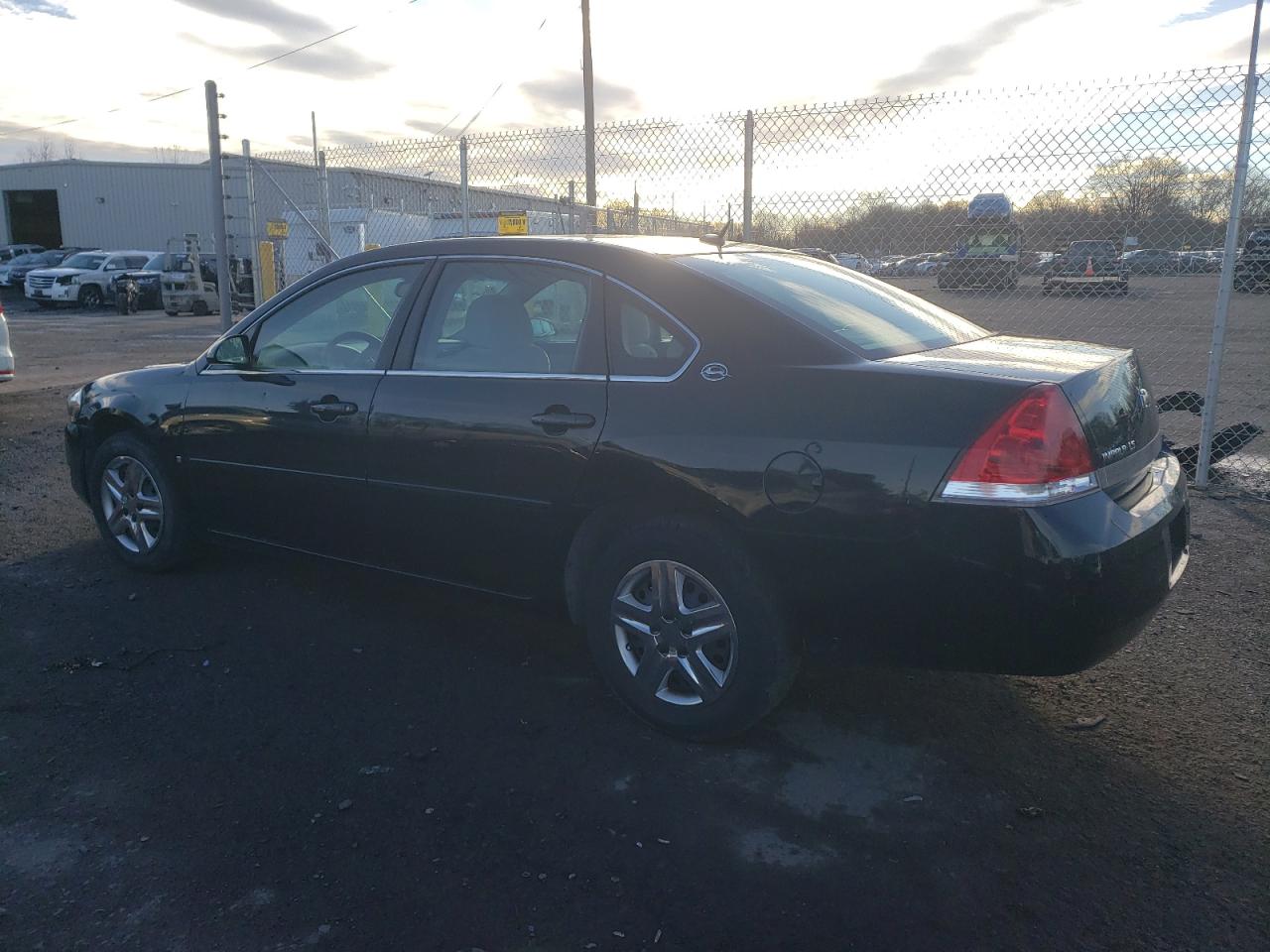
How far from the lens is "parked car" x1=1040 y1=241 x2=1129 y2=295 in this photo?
693cm

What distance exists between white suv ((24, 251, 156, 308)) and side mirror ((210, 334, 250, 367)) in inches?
1131

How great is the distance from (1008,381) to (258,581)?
12.2ft

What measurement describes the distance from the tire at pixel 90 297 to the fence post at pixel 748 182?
2733 centimetres

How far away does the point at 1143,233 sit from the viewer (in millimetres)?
6574

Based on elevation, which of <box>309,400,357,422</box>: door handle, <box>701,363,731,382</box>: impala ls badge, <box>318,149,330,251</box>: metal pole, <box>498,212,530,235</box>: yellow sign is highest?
<box>318,149,330,251</box>: metal pole

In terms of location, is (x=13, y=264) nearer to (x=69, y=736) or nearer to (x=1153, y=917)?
(x=69, y=736)

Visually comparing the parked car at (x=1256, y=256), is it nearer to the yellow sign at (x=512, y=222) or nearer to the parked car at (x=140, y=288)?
the yellow sign at (x=512, y=222)

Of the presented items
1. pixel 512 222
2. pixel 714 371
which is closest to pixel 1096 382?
pixel 714 371

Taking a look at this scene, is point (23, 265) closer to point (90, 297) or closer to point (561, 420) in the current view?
point (90, 297)

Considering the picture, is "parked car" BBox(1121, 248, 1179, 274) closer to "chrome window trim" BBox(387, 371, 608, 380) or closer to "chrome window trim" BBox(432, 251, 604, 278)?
"chrome window trim" BBox(432, 251, 604, 278)

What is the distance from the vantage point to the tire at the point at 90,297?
29094 mm

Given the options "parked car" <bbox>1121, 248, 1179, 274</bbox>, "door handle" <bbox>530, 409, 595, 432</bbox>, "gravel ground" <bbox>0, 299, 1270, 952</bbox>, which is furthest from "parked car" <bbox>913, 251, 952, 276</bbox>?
"door handle" <bbox>530, 409, 595, 432</bbox>

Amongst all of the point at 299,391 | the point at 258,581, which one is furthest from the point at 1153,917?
the point at 258,581

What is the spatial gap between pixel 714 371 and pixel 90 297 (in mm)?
31077
